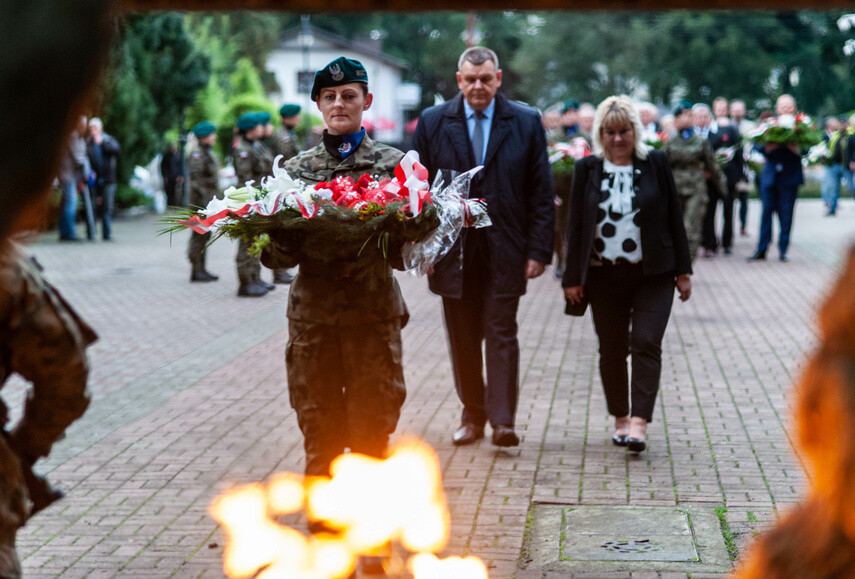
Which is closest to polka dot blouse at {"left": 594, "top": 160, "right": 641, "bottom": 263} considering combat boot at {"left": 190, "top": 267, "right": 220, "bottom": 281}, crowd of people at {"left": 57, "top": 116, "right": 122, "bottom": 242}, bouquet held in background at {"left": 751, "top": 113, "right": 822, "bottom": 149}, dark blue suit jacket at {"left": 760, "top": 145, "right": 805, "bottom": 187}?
combat boot at {"left": 190, "top": 267, "right": 220, "bottom": 281}

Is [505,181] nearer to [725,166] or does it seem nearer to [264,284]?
[264,284]

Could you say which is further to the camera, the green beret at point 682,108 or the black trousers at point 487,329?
the green beret at point 682,108

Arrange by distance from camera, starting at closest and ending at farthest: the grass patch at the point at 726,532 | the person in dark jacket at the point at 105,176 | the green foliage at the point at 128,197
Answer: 1. the grass patch at the point at 726,532
2. the person in dark jacket at the point at 105,176
3. the green foliage at the point at 128,197

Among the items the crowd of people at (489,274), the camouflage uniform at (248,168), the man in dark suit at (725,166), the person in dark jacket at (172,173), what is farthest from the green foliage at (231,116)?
the crowd of people at (489,274)

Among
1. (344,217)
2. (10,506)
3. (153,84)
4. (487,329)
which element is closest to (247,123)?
(487,329)

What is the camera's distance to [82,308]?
46.1ft

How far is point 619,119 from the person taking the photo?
6.80 meters

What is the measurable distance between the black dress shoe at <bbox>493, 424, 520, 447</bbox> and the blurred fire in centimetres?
60

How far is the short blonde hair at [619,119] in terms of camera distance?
22.4 ft

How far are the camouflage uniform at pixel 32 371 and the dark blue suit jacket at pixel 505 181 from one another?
376cm

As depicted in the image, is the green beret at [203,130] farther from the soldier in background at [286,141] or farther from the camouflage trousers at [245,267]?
the camouflage trousers at [245,267]

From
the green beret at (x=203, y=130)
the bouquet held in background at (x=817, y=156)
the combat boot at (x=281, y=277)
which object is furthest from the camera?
the bouquet held in background at (x=817, y=156)

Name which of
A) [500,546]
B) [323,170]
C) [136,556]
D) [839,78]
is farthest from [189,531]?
[839,78]

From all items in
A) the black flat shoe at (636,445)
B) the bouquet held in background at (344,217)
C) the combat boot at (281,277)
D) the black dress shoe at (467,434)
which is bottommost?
the combat boot at (281,277)
